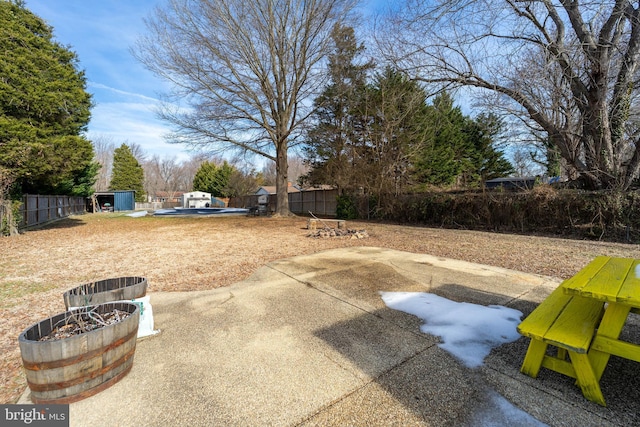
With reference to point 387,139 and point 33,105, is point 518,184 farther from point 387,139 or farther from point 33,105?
point 33,105

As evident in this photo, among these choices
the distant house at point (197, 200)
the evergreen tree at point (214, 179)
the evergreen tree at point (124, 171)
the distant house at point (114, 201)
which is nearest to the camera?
the distant house at point (114, 201)

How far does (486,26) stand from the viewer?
7.57m

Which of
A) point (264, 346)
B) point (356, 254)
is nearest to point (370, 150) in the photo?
point (356, 254)

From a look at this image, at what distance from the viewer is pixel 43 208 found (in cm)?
1355

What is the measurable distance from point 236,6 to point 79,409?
47.2 ft

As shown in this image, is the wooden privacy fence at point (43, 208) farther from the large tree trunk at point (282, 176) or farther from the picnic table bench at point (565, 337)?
the picnic table bench at point (565, 337)

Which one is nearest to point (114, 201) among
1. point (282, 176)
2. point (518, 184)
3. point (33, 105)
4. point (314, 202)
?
point (314, 202)

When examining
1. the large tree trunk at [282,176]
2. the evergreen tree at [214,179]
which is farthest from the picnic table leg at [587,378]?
the evergreen tree at [214,179]

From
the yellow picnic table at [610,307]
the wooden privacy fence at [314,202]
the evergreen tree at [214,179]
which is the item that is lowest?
the yellow picnic table at [610,307]

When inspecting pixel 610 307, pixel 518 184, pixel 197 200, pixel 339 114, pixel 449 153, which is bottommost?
pixel 610 307

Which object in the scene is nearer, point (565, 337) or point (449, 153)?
point (565, 337)

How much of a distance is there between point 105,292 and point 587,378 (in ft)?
11.6

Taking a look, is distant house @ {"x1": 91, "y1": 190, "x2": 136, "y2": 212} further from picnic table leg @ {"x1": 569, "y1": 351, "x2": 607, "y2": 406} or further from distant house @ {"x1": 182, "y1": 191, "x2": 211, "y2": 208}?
picnic table leg @ {"x1": 569, "y1": 351, "x2": 607, "y2": 406}

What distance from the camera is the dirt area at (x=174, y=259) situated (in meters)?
3.13
